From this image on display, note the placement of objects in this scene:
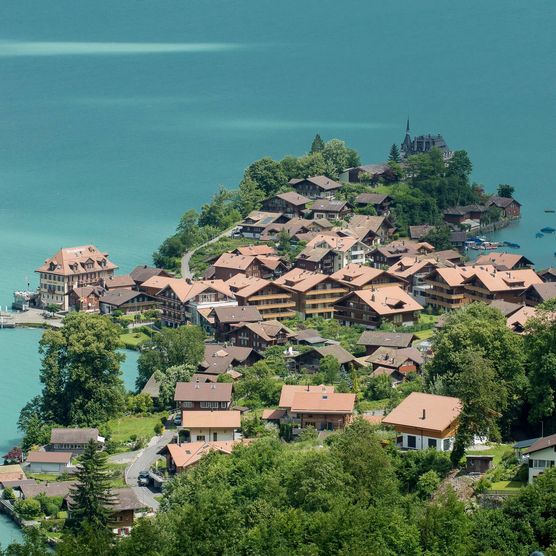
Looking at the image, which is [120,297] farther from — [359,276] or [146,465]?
[146,465]

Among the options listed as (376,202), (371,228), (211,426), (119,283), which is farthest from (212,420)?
(376,202)

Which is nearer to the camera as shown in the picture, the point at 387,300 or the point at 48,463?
the point at 48,463

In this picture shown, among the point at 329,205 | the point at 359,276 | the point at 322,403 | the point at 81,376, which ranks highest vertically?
the point at 329,205

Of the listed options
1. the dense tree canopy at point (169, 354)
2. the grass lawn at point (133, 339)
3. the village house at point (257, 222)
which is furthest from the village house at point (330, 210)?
the dense tree canopy at point (169, 354)

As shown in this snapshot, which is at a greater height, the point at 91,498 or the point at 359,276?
the point at 359,276

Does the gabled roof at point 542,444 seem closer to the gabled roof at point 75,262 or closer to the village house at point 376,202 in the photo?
the gabled roof at point 75,262

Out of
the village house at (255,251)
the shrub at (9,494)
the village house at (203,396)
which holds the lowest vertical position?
the shrub at (9,494)

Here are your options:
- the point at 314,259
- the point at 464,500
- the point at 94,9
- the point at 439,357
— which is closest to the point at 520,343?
the point at 439,357
